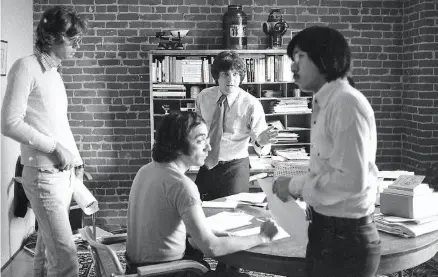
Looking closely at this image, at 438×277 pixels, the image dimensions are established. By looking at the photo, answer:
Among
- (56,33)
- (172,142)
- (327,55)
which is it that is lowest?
(172,142)

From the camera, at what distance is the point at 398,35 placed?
582 centimetres

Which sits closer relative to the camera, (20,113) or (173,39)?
(20,113)

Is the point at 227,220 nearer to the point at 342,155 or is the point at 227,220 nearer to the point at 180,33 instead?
the point at 342,155

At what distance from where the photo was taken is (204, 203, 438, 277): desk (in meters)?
2.12

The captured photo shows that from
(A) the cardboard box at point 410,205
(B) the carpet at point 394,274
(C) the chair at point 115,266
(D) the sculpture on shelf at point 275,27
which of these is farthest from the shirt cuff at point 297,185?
(D) the sculpture on shelf at point 275,27

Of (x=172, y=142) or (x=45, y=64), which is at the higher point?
(x=45, y=64)

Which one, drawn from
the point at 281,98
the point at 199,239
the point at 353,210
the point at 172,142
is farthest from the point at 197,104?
the point at 353,210

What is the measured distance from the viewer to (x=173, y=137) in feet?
7.64

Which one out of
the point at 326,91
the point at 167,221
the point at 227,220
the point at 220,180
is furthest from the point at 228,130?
the point at 326,91

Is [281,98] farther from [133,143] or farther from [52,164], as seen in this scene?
[52,164]

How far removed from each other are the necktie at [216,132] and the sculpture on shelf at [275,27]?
5.46 feet

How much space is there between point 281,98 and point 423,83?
1406mm

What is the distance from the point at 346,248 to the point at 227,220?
98 centimetres

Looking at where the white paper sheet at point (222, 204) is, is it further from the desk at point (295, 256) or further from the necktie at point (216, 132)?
the necktie at point (216, 132)
